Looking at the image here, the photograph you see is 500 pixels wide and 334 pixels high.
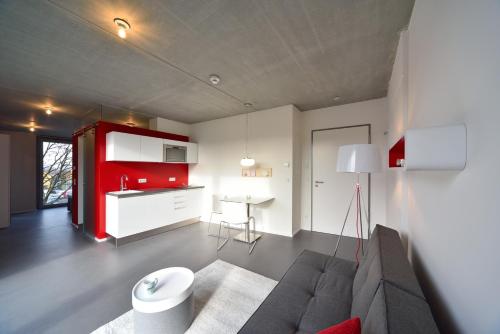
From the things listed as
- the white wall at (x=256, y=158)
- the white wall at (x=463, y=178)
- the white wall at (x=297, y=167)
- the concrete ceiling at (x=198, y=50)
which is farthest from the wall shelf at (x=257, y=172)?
the white wall at (x=463, y=178)

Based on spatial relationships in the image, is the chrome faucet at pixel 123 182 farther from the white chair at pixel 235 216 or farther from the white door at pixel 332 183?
the white door at pixel 332 183

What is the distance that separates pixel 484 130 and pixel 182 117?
4855mm

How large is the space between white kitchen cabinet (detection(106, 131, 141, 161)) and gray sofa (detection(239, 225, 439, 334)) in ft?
11.8

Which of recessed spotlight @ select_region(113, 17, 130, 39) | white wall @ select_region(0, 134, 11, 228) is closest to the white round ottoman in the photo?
recessed spotlight @ select_region(113, 17, 130, 39)

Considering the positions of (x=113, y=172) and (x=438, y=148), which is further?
(x=113, y=172)

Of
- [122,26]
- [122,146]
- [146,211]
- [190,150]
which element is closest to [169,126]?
[190,150]

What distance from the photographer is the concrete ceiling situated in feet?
5.05

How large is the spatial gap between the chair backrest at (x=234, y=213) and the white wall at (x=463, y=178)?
237 cm

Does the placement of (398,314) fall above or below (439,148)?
below

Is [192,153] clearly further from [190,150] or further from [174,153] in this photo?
[174,153]

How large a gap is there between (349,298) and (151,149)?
4.17m

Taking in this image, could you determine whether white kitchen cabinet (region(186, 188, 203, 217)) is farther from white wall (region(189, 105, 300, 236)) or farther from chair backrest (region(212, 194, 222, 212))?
chair backrest (region(212, 194, 222, 212))

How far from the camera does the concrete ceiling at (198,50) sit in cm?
154

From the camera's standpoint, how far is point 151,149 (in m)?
3.99
